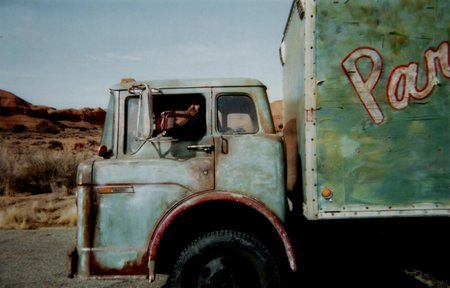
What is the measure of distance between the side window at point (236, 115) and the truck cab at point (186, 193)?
0.04 ft

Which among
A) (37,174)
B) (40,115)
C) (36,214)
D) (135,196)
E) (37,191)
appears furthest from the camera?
(40,115)

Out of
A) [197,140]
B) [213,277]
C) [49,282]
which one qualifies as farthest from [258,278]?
[49,282]

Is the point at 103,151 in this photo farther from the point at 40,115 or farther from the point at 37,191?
the point at 40,115

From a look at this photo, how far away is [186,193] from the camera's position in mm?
3197

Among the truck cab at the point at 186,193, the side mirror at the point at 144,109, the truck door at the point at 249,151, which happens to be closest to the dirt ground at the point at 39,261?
the truck cab at the point at 186,193

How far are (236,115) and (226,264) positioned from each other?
1.46 meters

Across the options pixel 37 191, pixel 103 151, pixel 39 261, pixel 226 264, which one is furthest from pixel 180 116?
pixel 37 191

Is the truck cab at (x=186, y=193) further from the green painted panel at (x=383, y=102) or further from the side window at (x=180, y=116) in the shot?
the green painted panel at (x=383, y=102)

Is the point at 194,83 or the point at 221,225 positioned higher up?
the point at 194,83

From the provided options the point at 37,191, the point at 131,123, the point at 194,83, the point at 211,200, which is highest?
the point at 194,83

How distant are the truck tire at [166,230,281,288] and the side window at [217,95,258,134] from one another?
1.03 meters

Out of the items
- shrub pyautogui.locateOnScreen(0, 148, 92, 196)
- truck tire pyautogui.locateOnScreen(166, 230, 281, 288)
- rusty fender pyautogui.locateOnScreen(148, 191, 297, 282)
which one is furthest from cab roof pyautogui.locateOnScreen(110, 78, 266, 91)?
shrub pyautogui.locateOnScreen(0, 148, 92, 196)

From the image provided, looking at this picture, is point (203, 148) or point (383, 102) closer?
point (383, 102)

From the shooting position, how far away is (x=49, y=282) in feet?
13.9
